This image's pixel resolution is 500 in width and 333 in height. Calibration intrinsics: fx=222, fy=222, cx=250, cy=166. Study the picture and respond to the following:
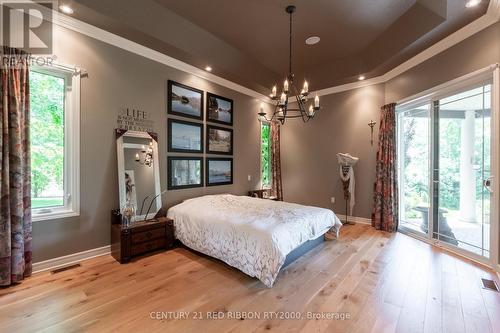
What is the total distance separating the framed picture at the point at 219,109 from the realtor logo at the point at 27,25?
2.33m

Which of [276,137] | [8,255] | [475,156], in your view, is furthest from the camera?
[276,137]

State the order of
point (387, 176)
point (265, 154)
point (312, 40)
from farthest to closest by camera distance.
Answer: point (265, 154) → point (387, 176) → point (312, 40)

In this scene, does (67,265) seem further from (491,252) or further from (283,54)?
(491,252)

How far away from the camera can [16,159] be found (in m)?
2.32

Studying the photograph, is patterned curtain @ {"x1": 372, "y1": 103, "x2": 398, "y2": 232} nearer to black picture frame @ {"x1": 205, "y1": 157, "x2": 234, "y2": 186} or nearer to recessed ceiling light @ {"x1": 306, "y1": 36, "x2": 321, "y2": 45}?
recessed ceiling light @ {"x1": 306, "y1": 36, "x2": 321, "y2": 45}

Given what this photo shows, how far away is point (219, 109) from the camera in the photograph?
4500 millimetres

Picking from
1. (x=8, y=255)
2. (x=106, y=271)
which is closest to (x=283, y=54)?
(x=106, y=271)

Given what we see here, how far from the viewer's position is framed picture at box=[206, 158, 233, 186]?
14.2 ft

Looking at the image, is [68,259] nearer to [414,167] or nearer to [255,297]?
[255,297]

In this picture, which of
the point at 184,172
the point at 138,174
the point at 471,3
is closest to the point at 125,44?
the point at 138,174

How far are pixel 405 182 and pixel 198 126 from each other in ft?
13.4

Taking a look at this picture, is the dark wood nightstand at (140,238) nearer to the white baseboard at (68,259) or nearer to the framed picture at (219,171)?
the white baseboard at (68,259)

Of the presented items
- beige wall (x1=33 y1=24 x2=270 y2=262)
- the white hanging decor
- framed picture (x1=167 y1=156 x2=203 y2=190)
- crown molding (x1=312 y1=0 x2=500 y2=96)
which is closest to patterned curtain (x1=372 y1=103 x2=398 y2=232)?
the white hanging decor

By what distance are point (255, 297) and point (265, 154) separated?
400cm
